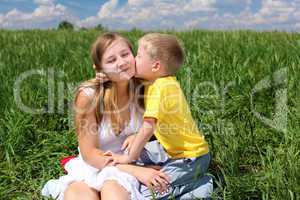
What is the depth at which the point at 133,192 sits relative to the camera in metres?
2.32

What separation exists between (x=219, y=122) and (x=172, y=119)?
0.74m

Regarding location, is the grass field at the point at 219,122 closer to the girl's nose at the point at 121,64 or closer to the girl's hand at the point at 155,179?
the girl's hand at the point at 155,179

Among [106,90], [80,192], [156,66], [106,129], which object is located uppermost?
[156,66]

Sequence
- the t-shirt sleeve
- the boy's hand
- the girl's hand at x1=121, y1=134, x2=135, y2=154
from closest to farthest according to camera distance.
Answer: the t-shirt sleeve < the boy's hand < the girl's hand at x1=121, y1=134, x2=135, y2=154

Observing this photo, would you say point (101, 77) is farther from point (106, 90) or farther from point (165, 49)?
point (165, 49)

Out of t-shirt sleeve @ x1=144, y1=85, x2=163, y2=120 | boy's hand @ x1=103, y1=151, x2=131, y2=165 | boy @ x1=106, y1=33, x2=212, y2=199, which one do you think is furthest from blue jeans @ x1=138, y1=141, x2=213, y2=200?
t-shirt sleeve @ x1=144, y1=85, x2=163, y2=120

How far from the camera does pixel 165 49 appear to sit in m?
2.44

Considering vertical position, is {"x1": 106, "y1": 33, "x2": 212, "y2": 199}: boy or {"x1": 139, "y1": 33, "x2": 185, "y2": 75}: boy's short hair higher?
{"x1": 139, "y1": 33, "x2": 185, "y2": 75}: boy's short hair

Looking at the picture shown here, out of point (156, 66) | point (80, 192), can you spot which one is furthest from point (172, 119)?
point (80, 192)

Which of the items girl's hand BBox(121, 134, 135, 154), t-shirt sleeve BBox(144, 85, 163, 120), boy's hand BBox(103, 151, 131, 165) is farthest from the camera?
girl's hand BBox(121, 134, 135, 154)

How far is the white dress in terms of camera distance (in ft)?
7.77

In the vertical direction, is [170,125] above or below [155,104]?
below

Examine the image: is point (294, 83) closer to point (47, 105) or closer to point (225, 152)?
point (225, 152)

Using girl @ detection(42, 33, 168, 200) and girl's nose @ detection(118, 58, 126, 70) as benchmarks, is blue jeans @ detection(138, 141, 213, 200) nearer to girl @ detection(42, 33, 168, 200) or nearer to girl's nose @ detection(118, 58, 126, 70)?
girl @ detection(42, 33, 168, 200)
